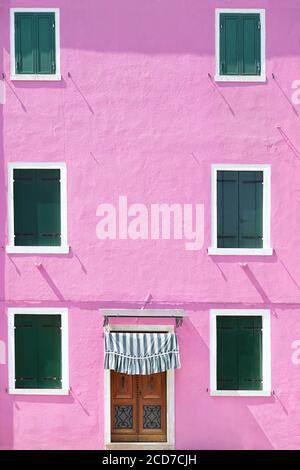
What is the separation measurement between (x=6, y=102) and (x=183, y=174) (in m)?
4.26

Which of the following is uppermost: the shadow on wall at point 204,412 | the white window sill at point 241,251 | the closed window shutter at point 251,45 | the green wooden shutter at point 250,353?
the closed window shutter at point 251,45

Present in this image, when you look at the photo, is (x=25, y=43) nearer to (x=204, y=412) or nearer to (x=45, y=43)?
(x=45, y=43)

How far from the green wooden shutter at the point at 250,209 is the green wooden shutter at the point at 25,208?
4.63m

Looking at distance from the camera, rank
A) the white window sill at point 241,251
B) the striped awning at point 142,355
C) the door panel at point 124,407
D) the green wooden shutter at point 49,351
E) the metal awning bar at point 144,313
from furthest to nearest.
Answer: the door panel at point 124,407 → the green wooden shutter at point 49,351 → the white window sill at point 241,251 → the metal awning bar at point 144,313 → the striped awning at point 142,355

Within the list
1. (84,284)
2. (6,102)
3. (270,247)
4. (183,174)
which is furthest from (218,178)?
(6,102)

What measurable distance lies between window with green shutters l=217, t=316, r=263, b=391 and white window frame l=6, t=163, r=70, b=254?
3.91 meters

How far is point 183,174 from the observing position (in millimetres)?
17484

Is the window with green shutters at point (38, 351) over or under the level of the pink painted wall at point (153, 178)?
under

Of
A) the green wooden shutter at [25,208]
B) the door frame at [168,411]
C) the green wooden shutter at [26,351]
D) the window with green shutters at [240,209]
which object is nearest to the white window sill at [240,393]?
the door frame at [168,411]

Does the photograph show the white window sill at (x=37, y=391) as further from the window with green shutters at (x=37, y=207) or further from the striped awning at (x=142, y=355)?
the window with green shutters at (x=37, y=207)

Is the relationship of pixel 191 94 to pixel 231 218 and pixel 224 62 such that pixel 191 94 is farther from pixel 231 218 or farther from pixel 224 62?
pixel 231 218

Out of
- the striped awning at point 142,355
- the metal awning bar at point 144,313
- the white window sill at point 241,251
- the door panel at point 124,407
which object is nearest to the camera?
the striped awning at point 142,355

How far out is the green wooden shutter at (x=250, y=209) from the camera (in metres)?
17.5

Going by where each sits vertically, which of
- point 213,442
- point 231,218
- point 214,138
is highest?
point 214,138
